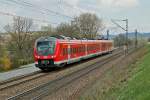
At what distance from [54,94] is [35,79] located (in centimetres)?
724

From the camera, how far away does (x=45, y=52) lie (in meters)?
31.1

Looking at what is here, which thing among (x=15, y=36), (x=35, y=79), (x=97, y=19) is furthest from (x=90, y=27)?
(x=35, y=79)

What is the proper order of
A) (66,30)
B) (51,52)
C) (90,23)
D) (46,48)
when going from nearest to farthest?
(51,52) < (46,48) < (66,30) < (90,23)

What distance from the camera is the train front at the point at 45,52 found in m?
30.9

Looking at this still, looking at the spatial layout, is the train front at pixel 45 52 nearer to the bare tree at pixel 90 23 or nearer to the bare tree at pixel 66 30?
the bare tree at pixel 66 30

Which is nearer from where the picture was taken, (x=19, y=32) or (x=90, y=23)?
(x=19, y=32)

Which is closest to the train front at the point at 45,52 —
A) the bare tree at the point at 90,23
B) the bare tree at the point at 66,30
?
the bare tree at the point at 66,30

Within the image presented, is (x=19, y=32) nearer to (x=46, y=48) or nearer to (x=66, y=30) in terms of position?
(x=66, y=30)

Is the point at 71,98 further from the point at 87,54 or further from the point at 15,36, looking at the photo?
the point at 15,36

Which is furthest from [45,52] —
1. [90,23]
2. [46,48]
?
[90,23]

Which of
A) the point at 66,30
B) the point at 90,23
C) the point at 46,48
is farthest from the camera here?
the point at 90,23

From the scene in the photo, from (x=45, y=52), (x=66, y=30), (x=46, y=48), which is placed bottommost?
(x=45, y=52)

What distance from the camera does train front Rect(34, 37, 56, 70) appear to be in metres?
30.9

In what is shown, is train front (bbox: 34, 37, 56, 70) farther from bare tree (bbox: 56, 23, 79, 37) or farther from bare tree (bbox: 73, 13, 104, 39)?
bare tree (bbox: 73, 13, 104, 39)
